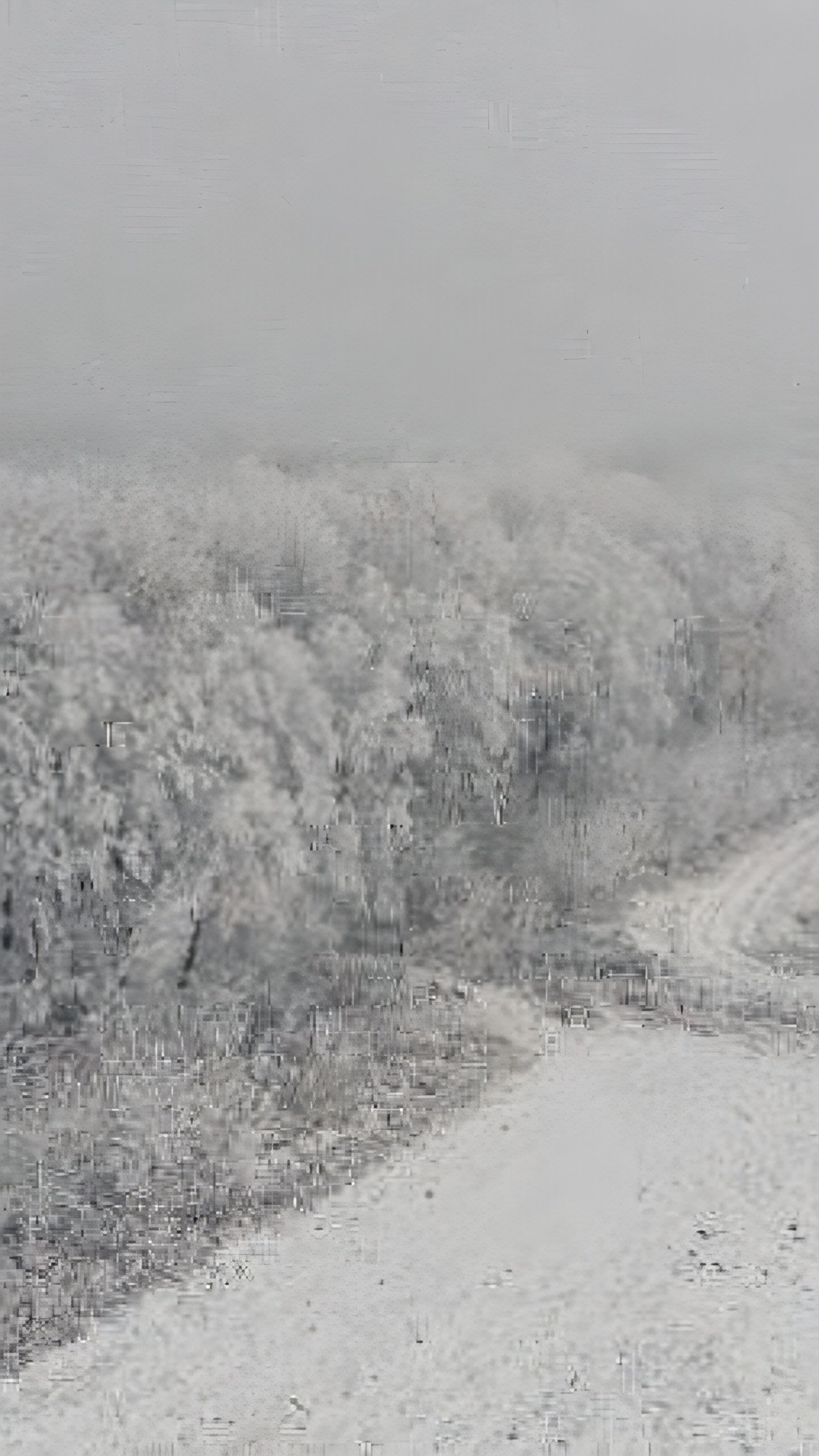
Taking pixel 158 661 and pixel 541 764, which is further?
pixel 541 764

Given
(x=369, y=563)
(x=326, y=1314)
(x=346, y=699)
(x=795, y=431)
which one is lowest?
(x=326, y=1314)

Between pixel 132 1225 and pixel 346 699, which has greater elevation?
pixel 346 699

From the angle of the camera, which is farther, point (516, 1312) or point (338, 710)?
point (338, 710)

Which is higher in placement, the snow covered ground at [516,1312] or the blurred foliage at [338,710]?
the blurred foliage at [338,710]

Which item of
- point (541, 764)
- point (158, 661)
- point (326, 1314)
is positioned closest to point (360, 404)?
point (541, 764)

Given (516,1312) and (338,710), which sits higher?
(338,710)

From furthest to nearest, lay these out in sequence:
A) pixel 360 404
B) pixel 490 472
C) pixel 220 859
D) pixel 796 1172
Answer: pixel 360 404 < pixel 490 472 < pixel 220 859 < pixel 796 1172

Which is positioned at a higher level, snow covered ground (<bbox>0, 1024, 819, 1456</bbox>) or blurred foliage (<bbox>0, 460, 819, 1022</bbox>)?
blurred foliage (<bbox>0, 460, 819, 1022</bbox>)

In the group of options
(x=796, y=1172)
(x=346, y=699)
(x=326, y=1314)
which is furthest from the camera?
(x=346, y=699)

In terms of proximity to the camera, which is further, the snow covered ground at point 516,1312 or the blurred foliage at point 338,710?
the blurred foliage at point 338,710

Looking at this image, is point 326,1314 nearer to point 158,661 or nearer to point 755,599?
point 158,661

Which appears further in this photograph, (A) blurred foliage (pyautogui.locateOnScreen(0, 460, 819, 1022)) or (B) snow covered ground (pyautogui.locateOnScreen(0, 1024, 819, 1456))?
(A) blurred foliage (pyautogui.locateOnScreen(0, 460, 819, 1022))
